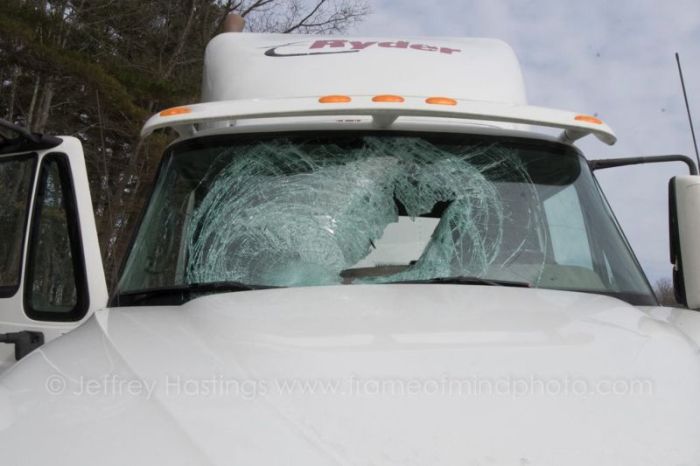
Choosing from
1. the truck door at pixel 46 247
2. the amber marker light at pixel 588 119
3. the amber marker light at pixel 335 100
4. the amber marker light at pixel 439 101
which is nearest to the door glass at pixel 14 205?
the truck door at pixel 46 247

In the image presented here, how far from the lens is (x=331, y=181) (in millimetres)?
2947

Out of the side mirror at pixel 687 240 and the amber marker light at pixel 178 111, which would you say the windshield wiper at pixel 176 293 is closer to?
the amber marker light at pixel 178 111

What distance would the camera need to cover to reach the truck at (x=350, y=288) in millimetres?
1616

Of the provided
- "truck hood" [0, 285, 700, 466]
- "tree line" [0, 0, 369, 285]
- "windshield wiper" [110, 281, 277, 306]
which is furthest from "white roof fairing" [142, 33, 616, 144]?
"tree line" [0, 0, 369, 285]

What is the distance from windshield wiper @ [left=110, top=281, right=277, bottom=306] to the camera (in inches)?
101

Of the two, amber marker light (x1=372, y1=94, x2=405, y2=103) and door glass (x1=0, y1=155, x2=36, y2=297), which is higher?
amber marker light (x1=372, y1=94, x2=405, y2=103)

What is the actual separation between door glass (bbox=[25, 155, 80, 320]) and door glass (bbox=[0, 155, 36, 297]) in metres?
0.06

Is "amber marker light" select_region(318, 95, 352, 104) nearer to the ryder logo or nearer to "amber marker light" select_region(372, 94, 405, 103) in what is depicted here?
"amber marker light" select_region(372, 94, 405, 103)

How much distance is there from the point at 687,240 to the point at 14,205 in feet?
8.79

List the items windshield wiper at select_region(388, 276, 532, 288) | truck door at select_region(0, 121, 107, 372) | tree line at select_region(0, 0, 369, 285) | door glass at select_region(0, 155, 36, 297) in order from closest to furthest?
windshield wiper at select_region(388, 276, 532, 288), truck door at select_region(0, 121, 107, 372), door glass at select_region(0, 155, 36, 297), tree line at select_region(0, 0, 369, 285)

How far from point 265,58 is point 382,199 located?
1212 mm

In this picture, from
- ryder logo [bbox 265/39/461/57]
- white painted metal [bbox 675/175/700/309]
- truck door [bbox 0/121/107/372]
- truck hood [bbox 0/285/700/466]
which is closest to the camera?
truck hood [bbox 0/285/700/466]

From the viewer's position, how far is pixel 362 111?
296cm

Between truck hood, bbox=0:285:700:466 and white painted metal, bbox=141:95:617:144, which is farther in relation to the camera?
white painted metal, bbox=141:95:617:144
